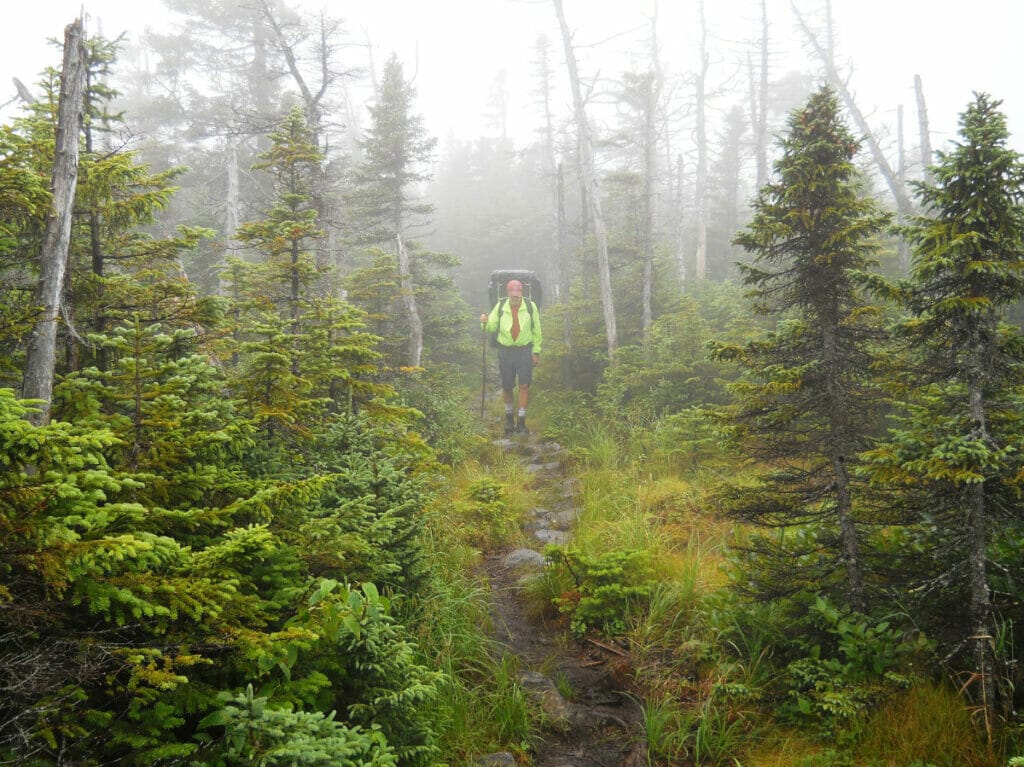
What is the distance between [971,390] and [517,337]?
8.14 metres

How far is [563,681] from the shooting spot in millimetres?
4062

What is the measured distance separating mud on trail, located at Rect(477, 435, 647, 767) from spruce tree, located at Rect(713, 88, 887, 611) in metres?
1.47

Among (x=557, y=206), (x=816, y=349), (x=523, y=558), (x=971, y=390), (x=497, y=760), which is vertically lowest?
(x=497, y=760)

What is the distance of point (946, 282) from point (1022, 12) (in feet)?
400

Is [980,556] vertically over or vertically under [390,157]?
under

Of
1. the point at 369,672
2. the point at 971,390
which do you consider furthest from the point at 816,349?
the point at 369,672

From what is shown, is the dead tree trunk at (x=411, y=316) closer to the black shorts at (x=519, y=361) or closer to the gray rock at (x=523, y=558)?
the black shorts at (x=519, y=361)

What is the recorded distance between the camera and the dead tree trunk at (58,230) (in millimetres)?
3016

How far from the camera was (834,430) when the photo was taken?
404 centimetres

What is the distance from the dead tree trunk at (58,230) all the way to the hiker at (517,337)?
25.4ft

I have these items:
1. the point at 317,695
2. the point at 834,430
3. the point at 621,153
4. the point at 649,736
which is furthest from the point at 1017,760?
the point at 621,153

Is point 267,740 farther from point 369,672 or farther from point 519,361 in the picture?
point 519,361

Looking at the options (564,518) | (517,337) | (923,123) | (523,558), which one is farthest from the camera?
(923,123)

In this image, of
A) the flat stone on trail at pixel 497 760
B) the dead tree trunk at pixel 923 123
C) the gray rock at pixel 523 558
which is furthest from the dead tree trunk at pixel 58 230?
the dead tree trunk at pixel 923 123
